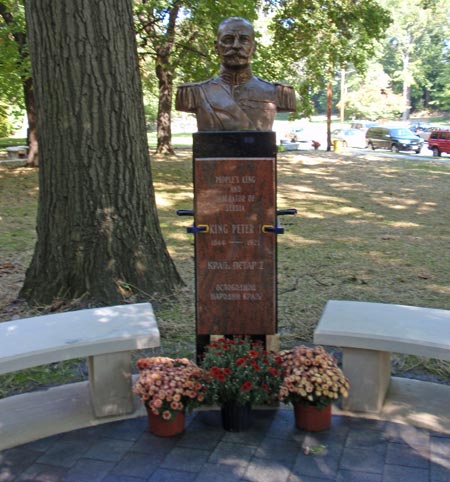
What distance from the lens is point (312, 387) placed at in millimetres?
3525

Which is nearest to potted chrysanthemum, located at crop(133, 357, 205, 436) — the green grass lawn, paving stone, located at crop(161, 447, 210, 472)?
paving stone, located at crop(161, 447, 210, 472)

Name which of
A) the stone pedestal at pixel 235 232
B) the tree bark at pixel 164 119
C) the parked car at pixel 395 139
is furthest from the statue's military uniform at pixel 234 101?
the parked car at pixel 395 139

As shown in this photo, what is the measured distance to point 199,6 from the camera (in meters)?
14.1

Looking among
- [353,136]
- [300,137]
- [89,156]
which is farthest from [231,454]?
[353,136]

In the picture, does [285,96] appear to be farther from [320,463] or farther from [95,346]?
[320,463]

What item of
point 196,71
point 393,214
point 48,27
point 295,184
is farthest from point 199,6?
point 48,27

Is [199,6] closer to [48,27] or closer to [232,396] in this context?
[48,27]

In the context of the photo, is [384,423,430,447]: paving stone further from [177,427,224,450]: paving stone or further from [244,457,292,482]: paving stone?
[177,427,224,450]: paving stone

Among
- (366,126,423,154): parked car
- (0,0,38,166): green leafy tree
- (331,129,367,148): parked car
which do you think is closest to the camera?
(0,0,38,166): green leafy tree

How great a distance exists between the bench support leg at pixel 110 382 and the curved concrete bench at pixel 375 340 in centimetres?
121

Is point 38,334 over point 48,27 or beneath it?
beneath

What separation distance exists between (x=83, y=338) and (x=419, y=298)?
375 cm

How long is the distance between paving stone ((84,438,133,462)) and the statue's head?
2.45m

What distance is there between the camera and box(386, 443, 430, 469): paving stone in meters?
3.32
